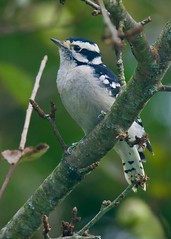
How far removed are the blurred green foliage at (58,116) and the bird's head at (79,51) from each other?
36 centimetres

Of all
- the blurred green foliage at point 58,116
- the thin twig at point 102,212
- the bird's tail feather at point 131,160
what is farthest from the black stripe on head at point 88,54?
the thin twig at point 102,212

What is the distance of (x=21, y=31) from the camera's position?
5.94 metres

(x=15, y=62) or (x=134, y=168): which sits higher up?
(x=15, y=62)

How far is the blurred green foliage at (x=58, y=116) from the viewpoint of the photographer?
5.77 m

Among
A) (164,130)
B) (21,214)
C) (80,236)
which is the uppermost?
(164,130)

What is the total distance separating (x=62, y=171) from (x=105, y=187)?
2.20m

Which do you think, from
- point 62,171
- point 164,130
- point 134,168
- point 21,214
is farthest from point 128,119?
point 164,130

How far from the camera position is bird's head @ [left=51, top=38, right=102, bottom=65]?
5358 millimetres

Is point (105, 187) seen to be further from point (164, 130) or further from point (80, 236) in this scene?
point (80, 236)

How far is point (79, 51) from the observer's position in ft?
17.8

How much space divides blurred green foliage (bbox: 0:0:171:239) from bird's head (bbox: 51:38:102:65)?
14.3 inches

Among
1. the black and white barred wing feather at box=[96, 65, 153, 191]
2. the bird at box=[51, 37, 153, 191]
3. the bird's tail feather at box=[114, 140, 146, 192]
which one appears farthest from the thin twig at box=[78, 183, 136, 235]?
the bird's tail feather at box=[114, 140, 146, 192]

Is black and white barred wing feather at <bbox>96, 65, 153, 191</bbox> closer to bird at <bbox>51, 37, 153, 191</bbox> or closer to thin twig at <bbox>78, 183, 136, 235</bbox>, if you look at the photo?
bird at <bbox>51, 37, 153, 191</bbox>

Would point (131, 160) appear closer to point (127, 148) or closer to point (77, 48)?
point (127, 148)
